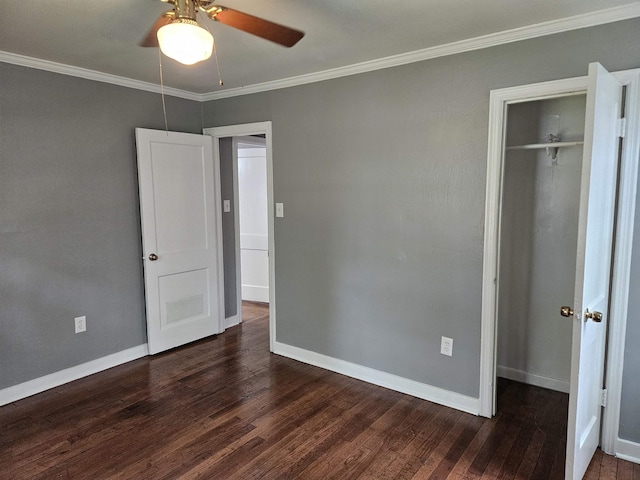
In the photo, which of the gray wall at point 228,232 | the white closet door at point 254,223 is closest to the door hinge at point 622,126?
the gray wall at point 228,232

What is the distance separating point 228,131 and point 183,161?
50cm

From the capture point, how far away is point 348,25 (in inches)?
90.2

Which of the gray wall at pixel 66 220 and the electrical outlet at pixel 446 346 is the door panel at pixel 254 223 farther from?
the electrical outlet at pixel 446 346

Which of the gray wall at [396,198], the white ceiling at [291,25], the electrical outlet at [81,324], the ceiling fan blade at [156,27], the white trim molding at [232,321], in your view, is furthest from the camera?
the white trim molding at [232,321]

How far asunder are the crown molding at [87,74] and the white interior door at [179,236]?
15.6 inches

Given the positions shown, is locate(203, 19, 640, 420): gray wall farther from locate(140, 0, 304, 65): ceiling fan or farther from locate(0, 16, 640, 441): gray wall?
locate(140, 0, 304, 65): ceiling fan

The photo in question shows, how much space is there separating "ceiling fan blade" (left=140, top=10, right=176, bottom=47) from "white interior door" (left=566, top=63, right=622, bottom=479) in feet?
5.61

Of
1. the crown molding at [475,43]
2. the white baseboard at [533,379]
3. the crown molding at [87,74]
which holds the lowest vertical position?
the white baseboard at [533,379]

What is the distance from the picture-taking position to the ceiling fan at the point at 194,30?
1.47 m

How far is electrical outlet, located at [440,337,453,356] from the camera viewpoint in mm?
2841

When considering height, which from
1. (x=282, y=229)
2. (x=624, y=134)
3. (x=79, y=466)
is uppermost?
(x=624, y=134)

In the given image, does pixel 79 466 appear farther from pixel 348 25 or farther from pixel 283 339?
pixel 348 25

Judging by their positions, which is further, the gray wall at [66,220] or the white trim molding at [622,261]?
the gray wall at [66,220]

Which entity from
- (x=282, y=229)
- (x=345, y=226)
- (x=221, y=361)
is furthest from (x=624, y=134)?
(x=221, y=361)
